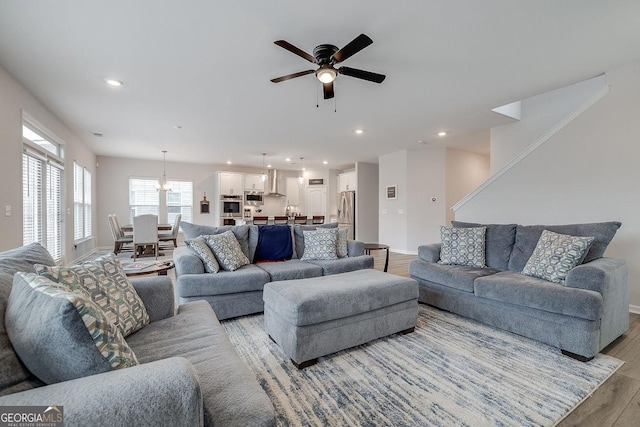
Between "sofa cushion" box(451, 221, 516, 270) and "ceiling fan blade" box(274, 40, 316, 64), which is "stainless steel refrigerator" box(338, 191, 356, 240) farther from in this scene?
"ceiling fan blade" box(274, 40, 316, 64)

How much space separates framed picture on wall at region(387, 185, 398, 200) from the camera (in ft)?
23.9

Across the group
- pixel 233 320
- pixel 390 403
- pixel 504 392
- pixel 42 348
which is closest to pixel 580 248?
pixel 504 392

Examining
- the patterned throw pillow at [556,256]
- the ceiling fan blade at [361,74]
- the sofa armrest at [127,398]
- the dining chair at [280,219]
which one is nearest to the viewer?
the sofa armrest at [127,398]

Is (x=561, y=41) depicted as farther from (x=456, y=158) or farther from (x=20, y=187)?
(x=20, y=187)

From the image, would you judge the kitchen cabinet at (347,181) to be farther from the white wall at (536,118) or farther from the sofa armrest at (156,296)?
the sofa armrest at (156,296)

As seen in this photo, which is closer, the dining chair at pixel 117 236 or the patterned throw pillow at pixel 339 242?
the patterned throw pillow at pixel 339 242

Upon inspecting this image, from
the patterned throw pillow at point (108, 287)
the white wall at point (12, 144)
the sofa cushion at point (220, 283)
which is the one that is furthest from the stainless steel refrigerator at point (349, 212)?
the patterned throw pillow at point (108, 287)

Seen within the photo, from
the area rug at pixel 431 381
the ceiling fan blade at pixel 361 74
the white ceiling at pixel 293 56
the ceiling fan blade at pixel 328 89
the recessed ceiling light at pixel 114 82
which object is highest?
the white ceiling at pixel 293 56

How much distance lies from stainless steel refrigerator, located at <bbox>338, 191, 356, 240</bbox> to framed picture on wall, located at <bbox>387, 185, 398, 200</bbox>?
1.59 m

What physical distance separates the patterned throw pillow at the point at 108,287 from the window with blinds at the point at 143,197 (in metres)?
7.85

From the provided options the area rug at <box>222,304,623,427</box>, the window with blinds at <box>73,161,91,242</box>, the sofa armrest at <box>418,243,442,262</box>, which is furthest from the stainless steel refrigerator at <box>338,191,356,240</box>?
the window with blinds at <box>73,161,91,242</box>

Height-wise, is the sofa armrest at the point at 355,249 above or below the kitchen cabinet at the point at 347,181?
below

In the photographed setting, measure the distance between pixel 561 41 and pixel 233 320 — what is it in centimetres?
423

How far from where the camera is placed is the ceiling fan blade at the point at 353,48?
215cm
